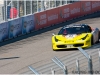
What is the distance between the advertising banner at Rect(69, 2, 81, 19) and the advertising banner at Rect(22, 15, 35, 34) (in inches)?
210

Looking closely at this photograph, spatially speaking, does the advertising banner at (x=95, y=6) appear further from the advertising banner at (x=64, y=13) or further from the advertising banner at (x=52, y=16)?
the advertising banner at (x=52, y=16)

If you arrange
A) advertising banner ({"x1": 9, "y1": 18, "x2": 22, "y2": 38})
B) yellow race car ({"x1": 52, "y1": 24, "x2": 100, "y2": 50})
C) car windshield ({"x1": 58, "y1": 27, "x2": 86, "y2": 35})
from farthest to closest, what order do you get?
advertising banner ({"x1": 9, "y1": 18, "x2": 22, "y2": 38}) → car windshield ({"x1": 58, "y1": 27, "x2": 86, "y2": 35}) → yellow race car ({"x1": 52, "y1": 24, "x2": 100, "y2": 50})

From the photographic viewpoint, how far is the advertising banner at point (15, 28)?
92.2 feet

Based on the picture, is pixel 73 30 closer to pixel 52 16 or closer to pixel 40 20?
pixel 40 20

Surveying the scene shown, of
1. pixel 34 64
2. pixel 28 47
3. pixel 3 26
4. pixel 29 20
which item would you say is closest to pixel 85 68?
pixel 34 64

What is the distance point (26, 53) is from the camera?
2216 cm

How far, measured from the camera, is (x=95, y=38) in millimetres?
22297

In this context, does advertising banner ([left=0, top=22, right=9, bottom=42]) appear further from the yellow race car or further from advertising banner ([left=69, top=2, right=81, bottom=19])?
advertising banner ([left=69, top=2, right=81, bottom=19])

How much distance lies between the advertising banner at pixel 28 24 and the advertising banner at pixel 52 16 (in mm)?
2179

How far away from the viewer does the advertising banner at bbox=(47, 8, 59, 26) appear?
32.4 metres

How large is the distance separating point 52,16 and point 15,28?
5.07 m

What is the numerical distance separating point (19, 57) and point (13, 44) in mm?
4943

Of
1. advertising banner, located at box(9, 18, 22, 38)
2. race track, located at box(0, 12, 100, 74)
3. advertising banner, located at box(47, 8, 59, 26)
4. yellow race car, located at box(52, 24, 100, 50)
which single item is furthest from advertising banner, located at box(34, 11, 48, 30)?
yellow race car, located at box(52, 24, 100, 50)

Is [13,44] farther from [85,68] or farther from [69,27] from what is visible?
[85,68]
